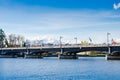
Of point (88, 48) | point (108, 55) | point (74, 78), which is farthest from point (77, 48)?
point (74, 78)

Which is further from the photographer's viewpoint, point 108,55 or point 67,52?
point 67,52

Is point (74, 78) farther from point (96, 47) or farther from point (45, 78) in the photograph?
point (96, 47)

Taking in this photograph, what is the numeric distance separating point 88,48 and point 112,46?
15647 mm

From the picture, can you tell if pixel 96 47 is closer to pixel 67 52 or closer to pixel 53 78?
pixel 67 52

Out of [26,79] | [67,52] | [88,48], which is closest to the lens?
[26,79]

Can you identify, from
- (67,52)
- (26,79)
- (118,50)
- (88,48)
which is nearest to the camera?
(26,79)

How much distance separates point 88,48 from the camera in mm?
183250

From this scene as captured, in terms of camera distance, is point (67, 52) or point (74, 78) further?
point (67, 52)

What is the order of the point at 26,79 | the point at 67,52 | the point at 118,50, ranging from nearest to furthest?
1. the point at 26,79
2. the point at 118,50
3. the point at 67,52

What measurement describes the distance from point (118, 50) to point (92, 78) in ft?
319

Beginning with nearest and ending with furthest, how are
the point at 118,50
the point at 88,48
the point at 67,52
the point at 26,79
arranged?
1. the point at 26,79
2. the point at 118,50
3. the point at 88,48
4. the point at 67,52

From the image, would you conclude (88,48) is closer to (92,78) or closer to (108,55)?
(108,55)

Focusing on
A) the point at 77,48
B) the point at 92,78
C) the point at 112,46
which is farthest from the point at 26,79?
the point at 77,48

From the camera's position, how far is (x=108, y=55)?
175 meters
